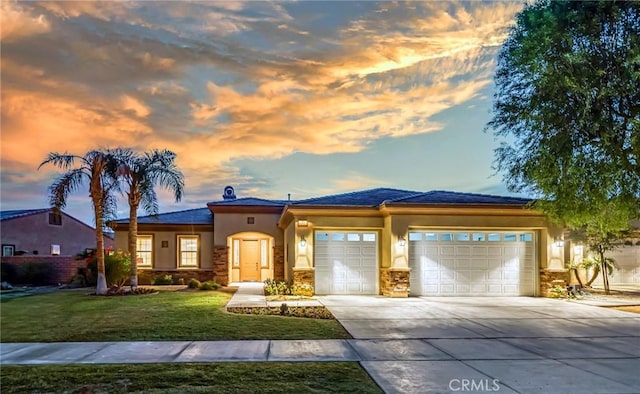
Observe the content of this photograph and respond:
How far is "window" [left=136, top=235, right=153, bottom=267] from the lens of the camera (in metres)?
22.5

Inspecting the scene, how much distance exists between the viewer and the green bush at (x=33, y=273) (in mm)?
21875

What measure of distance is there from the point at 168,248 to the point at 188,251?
35.6 inches

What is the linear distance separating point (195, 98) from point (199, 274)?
31.4 feet

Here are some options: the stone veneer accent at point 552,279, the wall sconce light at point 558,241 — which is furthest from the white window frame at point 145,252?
the wall sconce light at point 558,241

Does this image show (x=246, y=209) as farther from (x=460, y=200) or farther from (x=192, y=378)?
(x=192, y=378)

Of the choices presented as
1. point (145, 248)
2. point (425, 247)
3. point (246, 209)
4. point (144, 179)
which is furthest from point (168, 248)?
point (425, 247)

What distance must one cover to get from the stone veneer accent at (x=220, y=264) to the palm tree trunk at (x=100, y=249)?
571cm

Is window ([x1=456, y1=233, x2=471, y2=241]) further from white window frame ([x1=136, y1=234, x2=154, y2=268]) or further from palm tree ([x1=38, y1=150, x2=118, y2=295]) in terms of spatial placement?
white window frame ([x1=136, y1=234, x2=154, y2=268])

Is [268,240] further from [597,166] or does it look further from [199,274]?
[597,166]

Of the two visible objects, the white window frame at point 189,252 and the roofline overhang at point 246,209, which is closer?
A: the roofline overhang at point 246,209

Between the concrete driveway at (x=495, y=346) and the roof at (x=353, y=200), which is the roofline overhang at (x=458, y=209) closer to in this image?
the roof at (x=353, y=200)

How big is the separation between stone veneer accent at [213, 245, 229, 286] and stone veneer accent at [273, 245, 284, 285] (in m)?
2.15

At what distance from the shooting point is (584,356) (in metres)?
7.57

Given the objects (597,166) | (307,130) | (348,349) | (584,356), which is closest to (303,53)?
(307,130)
